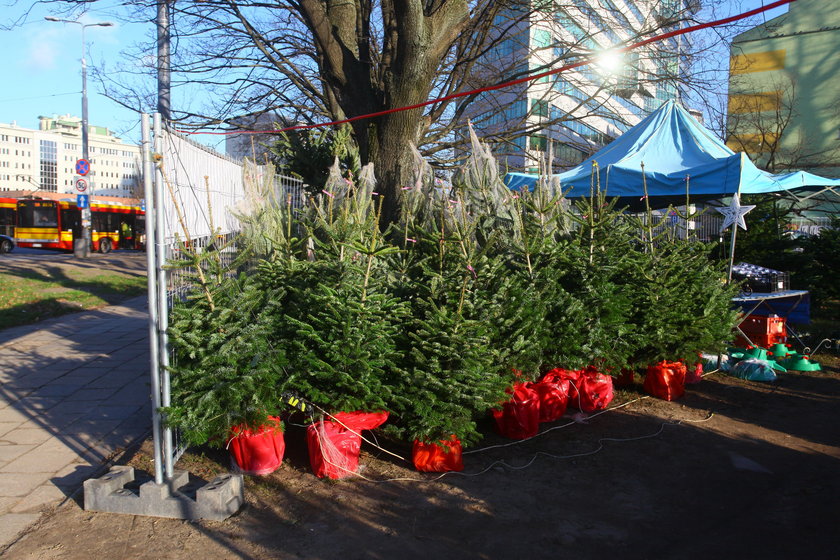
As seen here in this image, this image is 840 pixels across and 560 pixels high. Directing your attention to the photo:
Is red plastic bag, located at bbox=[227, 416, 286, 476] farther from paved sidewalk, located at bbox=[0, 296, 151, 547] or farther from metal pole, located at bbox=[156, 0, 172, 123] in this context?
metal pole, located at bbox=[156, 0, 172, 123]

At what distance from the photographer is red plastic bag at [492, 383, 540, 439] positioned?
A: 5.16m

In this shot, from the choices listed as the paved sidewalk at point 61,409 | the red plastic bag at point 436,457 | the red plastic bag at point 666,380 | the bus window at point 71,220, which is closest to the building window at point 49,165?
the bus window at point 71,220

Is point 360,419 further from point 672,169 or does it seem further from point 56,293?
point 56,293

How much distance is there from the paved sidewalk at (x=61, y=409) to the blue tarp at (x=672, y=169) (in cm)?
548

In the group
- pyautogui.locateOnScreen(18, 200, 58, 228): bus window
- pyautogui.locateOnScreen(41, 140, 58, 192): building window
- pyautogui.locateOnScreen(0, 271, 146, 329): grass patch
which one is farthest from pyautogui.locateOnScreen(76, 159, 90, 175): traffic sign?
pyautogui.locateOnScreen(41, 140, 58, 192): building window

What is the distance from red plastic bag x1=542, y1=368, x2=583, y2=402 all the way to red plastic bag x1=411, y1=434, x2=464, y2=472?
57.4 inches

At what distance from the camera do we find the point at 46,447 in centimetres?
485

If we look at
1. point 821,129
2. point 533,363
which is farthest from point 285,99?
point 821,129

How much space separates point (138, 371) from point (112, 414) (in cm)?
173

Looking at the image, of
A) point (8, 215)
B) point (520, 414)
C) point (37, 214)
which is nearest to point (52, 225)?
point (37, 214)

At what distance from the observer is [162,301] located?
383cm

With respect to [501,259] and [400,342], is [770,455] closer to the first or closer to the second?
[501,259]

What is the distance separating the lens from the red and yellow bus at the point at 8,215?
34.1 metres

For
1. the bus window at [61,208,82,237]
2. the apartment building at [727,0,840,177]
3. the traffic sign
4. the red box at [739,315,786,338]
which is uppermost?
the apartment building at [727,0,840,177]
